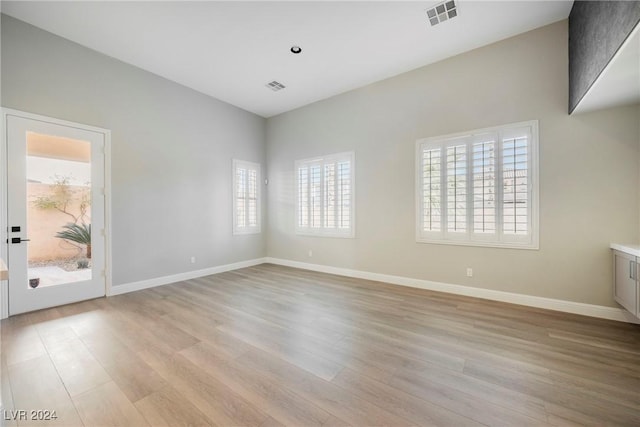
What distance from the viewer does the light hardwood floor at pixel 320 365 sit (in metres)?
1.71

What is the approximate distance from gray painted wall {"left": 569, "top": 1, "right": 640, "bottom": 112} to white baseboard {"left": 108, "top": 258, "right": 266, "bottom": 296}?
6140mm

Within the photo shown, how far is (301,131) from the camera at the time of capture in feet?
19.6

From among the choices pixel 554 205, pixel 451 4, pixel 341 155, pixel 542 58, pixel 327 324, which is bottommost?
pixel 327 324

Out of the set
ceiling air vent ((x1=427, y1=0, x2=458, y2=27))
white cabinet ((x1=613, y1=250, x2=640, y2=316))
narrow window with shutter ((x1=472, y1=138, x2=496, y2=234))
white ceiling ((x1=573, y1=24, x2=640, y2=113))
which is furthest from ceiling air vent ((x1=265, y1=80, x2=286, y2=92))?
white cabinet ((x1=613, y1=250, x2=640, y2=316))

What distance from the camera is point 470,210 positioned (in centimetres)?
391

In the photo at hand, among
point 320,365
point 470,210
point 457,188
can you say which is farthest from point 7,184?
point 470,210

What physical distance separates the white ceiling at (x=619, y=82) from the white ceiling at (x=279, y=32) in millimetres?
1239

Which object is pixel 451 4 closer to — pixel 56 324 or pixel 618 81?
pixel 618 81

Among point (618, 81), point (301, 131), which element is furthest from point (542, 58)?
point (301, 131)

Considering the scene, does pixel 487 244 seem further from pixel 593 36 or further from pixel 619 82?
pixel 593 36

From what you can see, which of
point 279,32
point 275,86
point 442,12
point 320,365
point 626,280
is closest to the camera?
point 320,365

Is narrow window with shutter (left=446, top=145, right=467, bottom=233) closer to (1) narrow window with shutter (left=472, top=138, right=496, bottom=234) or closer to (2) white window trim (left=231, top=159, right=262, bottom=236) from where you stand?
(1) narrow window with shutter (left=472, top=138, right=496, bottom=234)

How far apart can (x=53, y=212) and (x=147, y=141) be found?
1680 mm

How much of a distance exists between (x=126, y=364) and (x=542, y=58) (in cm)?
580
